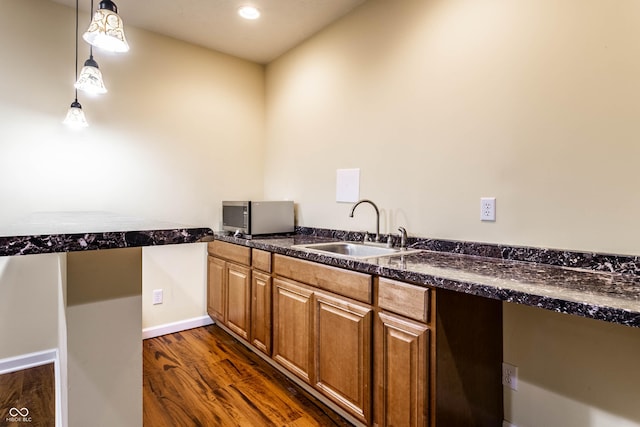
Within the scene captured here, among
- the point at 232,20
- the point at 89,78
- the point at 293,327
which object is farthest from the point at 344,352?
the point at 232,20

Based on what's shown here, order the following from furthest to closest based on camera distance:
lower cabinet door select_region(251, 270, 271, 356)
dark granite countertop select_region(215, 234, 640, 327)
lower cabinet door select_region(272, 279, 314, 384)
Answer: lower cabinet door select_region(251, 270, 271, 356) → lower cabinet door select_region(272, 279, 314, 384) → dark granite countertop select_region(215, 234, 640, 327)

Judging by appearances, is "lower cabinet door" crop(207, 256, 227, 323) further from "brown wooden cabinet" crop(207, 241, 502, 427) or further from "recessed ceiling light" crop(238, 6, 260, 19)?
"recessed ceiling light" crop(238, 6, 260, 19)

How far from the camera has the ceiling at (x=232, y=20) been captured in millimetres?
2361

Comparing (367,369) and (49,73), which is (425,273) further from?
(49,73)

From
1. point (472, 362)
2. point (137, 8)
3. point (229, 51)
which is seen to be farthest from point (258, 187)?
point (472, 362)

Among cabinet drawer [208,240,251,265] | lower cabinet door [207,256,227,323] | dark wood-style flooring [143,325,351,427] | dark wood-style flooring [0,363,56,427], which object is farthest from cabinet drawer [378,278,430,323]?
dark wood-style flooring [0,363,56,427]

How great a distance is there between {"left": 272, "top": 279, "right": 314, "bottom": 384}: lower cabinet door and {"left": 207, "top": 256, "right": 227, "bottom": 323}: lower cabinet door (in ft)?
2.60

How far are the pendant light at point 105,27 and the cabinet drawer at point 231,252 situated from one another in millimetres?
1462

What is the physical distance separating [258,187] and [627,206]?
109 inches

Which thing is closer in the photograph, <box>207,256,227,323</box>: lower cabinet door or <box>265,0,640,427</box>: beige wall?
<box>265,0,640,427</box>: beige wall

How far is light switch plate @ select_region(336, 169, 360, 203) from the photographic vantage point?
239cm

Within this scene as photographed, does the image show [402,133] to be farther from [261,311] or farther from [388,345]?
[261,311]

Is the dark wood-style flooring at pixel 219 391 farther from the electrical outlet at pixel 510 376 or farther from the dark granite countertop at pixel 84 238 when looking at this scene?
the dark granite countertop at pixel 84 238

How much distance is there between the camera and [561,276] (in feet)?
4.09
